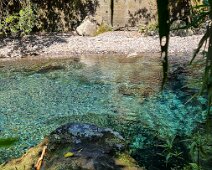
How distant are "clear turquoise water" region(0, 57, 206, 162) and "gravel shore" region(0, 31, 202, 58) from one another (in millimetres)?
1221

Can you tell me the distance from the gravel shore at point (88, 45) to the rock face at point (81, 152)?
329 inches

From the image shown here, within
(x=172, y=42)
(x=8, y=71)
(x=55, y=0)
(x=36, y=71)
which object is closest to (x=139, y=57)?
(x=172, y=42)

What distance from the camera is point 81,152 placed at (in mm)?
3809

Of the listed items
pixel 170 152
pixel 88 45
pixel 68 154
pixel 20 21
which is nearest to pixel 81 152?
pixel 68 154

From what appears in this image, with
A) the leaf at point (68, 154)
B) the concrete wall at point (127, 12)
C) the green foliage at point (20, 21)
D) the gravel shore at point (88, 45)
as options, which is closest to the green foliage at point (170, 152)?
the leaf at point (68, 154)

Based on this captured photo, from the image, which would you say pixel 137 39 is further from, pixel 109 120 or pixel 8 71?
pixel 109 120

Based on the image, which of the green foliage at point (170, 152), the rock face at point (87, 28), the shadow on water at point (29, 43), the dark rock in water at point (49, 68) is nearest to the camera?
the green foliage at point (170, 152)

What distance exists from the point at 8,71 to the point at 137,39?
501cm

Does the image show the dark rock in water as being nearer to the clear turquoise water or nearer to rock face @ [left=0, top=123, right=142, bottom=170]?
the clear turquoise water

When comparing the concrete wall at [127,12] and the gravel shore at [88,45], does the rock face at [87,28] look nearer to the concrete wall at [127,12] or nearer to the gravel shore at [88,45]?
the gravel shore at [88,45]

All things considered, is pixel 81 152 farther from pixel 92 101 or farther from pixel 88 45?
pixel 88 45

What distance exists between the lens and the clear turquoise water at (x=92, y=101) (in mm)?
6281

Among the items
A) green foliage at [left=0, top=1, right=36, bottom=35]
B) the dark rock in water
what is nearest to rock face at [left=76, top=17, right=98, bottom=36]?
green foliage at [left=0, top=1, right=36, bottom=35]

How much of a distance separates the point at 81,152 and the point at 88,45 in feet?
32.5
